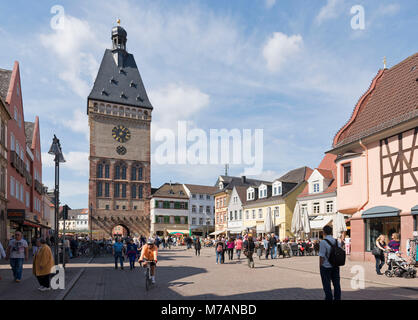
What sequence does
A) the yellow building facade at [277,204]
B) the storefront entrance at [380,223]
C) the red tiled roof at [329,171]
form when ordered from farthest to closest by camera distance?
the yellow building facade at [277,204] < the red tiled roof at [329,171] < the storefront entrance at [380,223]

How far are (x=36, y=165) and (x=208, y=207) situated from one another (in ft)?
128

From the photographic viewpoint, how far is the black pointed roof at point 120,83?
74.9 metres

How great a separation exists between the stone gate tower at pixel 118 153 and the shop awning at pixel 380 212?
53877 millimetres

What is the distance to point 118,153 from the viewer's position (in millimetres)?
73125

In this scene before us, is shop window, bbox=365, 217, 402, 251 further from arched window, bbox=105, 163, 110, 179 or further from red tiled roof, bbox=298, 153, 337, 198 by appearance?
arched window, bbox=105, 163, 110, 179

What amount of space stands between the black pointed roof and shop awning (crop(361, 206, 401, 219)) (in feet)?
195

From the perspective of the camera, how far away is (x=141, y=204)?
7438 cm

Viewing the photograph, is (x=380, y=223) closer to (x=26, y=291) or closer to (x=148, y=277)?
(x=148, y=277)

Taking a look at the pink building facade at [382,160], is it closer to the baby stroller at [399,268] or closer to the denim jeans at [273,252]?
the denim jeans at [273,252]

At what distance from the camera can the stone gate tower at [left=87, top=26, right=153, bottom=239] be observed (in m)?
70.5

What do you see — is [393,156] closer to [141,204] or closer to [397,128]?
[397,128]

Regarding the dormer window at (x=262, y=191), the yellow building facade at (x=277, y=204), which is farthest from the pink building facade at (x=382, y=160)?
the dormer window at (x=262, y=191)

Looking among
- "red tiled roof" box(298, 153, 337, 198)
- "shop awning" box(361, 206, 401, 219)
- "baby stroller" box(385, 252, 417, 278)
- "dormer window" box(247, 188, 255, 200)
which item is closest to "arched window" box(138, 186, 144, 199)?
"dormer window" box(247, 188, 255, 200)

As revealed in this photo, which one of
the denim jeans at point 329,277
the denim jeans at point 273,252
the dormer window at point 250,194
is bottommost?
the denim jeans at point 273,252
